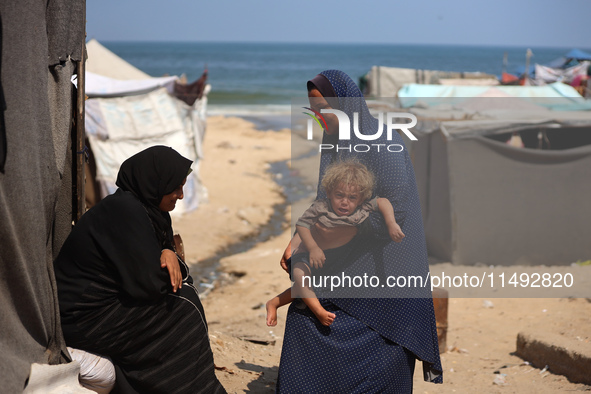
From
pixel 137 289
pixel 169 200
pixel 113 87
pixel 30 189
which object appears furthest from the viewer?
pixel 113 87

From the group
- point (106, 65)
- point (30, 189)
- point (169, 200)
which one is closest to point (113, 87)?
point (106, 65)

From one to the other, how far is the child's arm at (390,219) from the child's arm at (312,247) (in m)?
0.33

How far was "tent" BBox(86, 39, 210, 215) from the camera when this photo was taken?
8.48 m

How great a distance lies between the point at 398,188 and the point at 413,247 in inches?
11.7

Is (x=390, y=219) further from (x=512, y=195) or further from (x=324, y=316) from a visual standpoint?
(x=512, y=195)

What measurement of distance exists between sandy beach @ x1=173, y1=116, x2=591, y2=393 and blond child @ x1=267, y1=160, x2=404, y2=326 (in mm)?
434

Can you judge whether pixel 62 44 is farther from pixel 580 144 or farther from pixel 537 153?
pixel 580 144

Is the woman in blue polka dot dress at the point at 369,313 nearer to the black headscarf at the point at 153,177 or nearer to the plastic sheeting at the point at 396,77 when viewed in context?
the black headscarf at the point at 153,177

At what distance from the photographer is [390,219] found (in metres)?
2.78

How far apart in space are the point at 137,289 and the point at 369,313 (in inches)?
41.1

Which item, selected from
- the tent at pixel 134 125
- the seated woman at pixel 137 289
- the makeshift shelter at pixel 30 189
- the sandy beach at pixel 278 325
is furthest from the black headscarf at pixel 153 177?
the tent at pixel 134 125

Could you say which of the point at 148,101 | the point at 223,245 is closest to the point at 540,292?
the point at 223,245

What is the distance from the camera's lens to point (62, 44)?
2.78 metres

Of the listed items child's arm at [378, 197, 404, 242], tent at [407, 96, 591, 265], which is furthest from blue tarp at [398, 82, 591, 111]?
child's arm at [378, 197, 404, 242]
